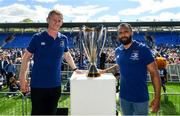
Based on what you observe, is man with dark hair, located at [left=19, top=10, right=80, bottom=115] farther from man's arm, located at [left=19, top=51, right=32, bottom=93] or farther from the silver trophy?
the silver trophy

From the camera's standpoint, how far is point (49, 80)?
5801 millimetres

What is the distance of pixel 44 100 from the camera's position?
5.84 meters

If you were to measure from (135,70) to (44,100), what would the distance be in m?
1.37

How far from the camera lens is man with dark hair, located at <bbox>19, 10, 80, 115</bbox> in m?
5.75

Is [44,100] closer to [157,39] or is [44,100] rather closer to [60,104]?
[60,104]

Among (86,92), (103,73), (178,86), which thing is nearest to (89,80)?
(86,92)

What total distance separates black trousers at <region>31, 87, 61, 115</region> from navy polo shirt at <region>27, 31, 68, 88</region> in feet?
0.24

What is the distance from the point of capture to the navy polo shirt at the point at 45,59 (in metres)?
5.75

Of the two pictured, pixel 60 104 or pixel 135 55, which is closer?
pixel 135 55

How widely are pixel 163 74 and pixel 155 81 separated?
507 inches

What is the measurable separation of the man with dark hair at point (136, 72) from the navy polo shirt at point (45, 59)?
37.3 inches

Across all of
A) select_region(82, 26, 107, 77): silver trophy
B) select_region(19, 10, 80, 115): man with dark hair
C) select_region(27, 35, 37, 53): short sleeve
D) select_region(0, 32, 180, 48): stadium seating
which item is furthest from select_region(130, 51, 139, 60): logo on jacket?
select_region(0, 32, 180, 48): stadium seating

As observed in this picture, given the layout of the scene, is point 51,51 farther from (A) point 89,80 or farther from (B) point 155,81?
(B) point 155,81

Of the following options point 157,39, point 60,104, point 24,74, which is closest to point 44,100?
point 24,74
